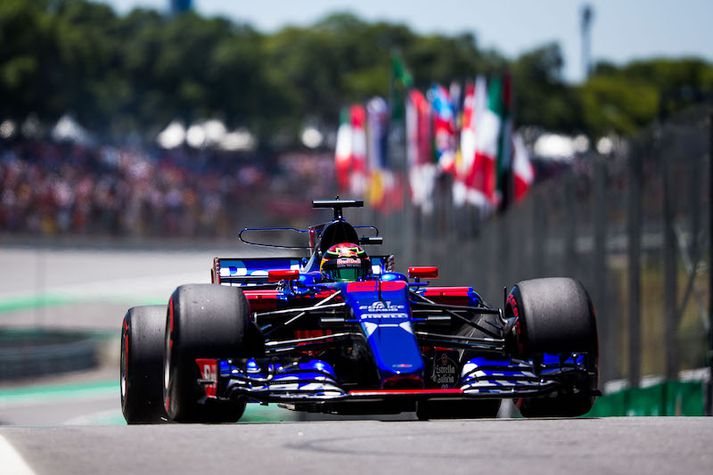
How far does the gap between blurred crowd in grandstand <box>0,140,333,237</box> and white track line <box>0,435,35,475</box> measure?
1826 inches

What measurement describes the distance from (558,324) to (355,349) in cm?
113

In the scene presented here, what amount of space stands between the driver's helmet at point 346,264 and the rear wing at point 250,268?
0.69 metres

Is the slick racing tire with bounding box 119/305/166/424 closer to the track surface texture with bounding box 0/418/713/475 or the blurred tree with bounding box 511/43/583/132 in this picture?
the track surface texture with bounding box 0/418/713/475

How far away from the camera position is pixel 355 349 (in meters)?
9.16

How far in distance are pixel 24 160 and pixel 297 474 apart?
4999cm

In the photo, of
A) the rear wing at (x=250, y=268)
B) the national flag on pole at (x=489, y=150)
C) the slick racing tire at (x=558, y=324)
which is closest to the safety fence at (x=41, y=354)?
the national flag on pole at (x=489, y=150)

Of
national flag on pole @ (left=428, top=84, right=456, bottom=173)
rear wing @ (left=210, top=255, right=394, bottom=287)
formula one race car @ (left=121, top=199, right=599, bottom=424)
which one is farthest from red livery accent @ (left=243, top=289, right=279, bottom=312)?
national flag on pole @ (left=428, top=84, right=456, bottom=173)

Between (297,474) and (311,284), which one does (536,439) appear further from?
(311,284)

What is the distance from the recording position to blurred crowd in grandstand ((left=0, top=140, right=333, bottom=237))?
5338 centimetres

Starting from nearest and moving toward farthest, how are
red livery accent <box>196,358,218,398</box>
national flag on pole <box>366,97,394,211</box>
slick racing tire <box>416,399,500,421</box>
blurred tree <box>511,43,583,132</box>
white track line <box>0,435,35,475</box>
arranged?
white track line <box>0,435,35,475</box> < red livery accent <box>196,358,218,398</box> < slick racing tire <box>416,399,500,421</box> < national flag on pole <box>366,97,394,211</box> < blurred tree <box>511,43,583,132</box>

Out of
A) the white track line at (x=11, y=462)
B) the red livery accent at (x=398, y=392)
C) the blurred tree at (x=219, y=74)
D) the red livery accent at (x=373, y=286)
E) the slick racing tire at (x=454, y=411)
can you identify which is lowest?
the slick racing tire at (x=454, y=411)

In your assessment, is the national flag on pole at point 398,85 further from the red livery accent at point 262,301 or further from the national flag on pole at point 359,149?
the red livery accent at point 262,301

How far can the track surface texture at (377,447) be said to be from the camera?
647 cm

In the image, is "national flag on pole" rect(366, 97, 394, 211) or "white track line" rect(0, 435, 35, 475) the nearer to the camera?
"white track line" rect(0, 435, 35, 475)
